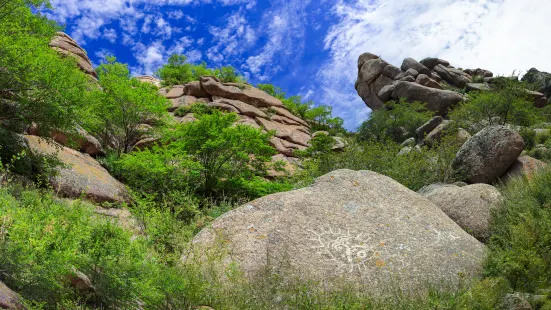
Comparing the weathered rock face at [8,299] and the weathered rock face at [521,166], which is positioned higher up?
the weathered rock face at [521,166]

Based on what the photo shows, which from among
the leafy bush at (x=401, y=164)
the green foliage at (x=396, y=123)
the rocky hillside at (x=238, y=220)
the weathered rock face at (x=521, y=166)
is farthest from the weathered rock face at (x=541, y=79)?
the weathered rock face at (x=521, y=166)

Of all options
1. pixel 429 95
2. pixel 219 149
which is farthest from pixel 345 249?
pixel 429 95

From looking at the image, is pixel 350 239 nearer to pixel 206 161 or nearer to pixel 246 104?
pixel 206 161

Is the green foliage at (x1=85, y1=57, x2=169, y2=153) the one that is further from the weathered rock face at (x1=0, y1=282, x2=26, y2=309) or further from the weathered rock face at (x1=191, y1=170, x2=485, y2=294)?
the weathered rock face at (x1=0, y1=282, x2=26, y2=309)

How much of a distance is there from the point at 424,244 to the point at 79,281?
6874 millimetres

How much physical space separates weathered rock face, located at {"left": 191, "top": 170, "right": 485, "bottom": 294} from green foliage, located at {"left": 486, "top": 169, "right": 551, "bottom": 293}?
25.1 inches

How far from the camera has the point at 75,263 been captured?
5.27 meters

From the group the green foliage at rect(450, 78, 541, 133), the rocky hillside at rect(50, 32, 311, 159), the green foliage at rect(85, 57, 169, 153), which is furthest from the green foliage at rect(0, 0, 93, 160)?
the green foliage at rect(450, 78, 541, 133)

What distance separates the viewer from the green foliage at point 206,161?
59.1 ft

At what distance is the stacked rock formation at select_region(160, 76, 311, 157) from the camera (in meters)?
33.4

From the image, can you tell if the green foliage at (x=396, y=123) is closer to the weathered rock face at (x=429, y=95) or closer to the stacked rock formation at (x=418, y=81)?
the weathered rock face at (x=429, y=95)

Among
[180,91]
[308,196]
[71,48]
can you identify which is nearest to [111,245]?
[308,196]

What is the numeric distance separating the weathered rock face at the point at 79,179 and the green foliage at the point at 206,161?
1.57m

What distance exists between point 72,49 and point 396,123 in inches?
1245
